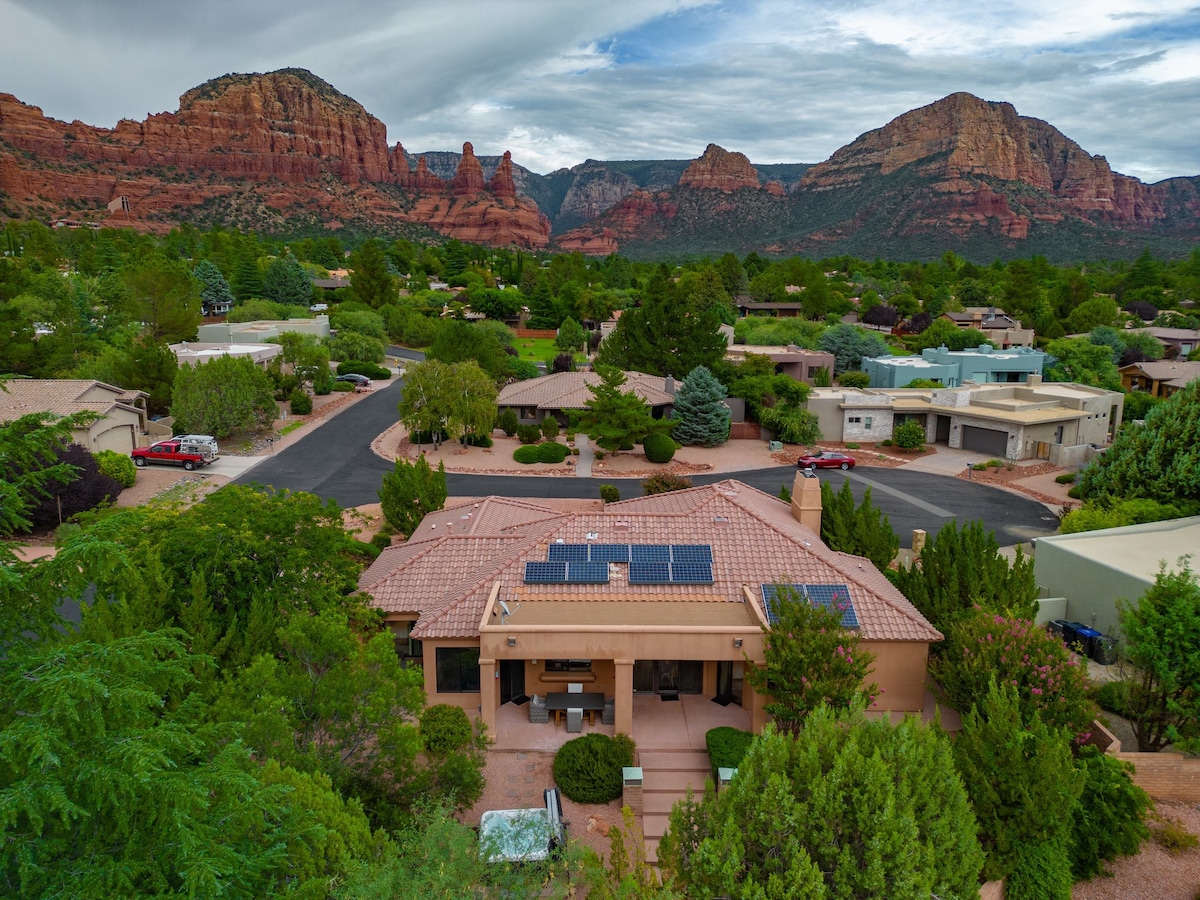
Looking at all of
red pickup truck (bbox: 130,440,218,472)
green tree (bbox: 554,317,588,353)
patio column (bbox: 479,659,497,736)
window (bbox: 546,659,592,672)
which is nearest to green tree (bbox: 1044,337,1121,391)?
green tree (bbox: 554,317,588,353)

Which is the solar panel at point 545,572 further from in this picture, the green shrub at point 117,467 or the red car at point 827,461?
the red car at point 827,461

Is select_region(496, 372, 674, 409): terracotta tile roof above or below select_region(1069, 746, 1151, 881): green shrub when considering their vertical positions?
above

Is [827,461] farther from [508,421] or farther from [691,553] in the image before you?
[691,553]

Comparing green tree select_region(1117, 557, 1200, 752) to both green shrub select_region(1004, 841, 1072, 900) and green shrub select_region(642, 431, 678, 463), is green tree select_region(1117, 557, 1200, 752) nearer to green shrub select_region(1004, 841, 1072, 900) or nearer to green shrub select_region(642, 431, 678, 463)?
green shrub select_region(1004, 841, 1072, 900)

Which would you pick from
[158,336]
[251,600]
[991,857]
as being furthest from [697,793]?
[158,336]

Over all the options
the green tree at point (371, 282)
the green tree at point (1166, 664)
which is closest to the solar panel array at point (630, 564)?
the green tree at point (1166, 664)

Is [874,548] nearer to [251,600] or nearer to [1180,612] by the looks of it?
[1180,612]
